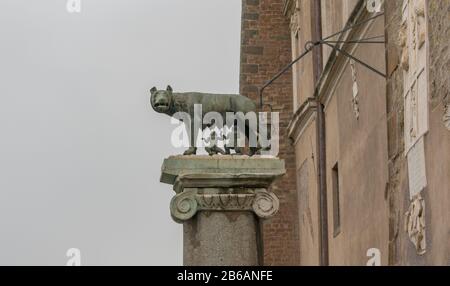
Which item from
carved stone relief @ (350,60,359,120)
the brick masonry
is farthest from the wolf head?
carved stone relief @ (350,60,359,120)

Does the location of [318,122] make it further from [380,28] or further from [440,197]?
[440,197]

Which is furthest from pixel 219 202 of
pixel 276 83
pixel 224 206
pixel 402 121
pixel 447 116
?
pixel 276 83

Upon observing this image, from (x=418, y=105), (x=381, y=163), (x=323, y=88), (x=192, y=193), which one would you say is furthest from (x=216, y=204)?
(x=323, y=88)

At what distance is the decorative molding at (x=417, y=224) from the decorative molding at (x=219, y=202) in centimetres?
131

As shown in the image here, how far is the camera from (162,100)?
16391 millimetres

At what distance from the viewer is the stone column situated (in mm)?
15281

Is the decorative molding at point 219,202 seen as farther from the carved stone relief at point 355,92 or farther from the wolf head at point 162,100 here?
the carved stone relief at point 355,92

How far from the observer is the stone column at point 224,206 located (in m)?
15.3

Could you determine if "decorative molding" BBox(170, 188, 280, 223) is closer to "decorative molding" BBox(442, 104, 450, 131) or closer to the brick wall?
"decorative molding" BBox(442, 104, 450, 131)

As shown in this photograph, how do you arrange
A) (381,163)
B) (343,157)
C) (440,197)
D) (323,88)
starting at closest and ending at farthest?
(440,197), (381,163), (343,157), (323,88)

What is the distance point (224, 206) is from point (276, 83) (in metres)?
17.5

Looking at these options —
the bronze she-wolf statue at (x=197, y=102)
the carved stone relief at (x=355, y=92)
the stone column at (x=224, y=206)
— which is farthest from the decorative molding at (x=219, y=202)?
the carved stone relief at (x=355, y=92)
